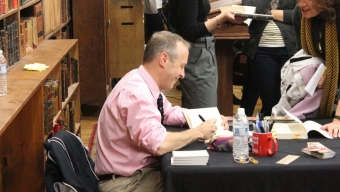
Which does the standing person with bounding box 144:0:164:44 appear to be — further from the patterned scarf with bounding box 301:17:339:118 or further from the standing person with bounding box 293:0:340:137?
the patterned scarf with bounding box 301:17:339:118

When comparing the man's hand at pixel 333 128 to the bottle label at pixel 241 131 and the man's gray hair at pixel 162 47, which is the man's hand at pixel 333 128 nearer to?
the bottle label at pixel 241 131

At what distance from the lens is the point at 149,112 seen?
2824 millimetres

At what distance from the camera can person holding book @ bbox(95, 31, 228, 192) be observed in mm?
2818

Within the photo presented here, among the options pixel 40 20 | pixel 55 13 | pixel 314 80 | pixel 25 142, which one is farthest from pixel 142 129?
pixel 55 13

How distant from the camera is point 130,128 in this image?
9.32 ft

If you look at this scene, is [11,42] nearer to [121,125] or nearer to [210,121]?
[121,125]

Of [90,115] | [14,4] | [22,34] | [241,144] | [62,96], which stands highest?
[14,4]

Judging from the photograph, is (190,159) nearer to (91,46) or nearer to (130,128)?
(130,128)

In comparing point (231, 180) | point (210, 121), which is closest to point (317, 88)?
point (210, 121)

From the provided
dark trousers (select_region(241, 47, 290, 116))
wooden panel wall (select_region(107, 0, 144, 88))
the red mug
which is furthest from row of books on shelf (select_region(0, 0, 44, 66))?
wooden panel wall (select_region(107, 0, 144, 88))

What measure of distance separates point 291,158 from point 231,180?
1.03 ft

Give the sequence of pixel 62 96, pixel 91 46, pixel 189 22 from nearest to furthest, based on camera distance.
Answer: pixel 189 22, pixel 62 96, pixel 91 46

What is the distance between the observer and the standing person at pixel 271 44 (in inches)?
194

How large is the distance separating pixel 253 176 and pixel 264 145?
193mm
